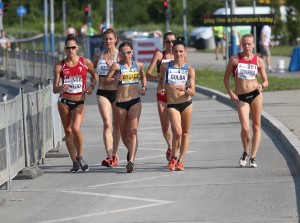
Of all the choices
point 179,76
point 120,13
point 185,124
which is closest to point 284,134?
point 185,124

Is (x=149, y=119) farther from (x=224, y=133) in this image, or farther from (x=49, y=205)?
(x=49, y=205)

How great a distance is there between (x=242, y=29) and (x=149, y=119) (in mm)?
37487

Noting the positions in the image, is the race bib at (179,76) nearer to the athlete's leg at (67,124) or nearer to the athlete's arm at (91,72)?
the athlete's arm at (91,72)

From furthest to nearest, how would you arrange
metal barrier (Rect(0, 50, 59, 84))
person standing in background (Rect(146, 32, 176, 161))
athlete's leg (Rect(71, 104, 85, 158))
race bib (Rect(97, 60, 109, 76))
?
metal barrier (Rect(0, 50, 59, 84)) < person standing in background (Rect(146, 32, 176, 161)) < race bib (Rect(97, 60, 109, 76)) < athlete's leg (Rect(71, 104, 85, 158))

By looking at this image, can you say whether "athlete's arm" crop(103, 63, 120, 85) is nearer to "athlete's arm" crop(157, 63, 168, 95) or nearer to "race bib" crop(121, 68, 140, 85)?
"race bib" crop(121, 68, 140, 85)

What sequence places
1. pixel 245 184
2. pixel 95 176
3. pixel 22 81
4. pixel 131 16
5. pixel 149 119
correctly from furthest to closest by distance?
pixel 131 16 → pixel 22 81 → pixel 149 119 → pixel 95 176 → pixel 245 184

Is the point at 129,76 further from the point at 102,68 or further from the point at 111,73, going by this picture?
the point at 102,68

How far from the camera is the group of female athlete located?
1515cm

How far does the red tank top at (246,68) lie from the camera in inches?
609

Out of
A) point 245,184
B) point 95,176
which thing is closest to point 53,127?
point 95,176

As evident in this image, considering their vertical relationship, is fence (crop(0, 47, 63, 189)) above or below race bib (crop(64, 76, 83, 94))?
below

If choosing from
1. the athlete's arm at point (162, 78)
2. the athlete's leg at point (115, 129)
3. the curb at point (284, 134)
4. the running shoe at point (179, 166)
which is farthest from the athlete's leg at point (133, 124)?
the curb at point (284, 134)

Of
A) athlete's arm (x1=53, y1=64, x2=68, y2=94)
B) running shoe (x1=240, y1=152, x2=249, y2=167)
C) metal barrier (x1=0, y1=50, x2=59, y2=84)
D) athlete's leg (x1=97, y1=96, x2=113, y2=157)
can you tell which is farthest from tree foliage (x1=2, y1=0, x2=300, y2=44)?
running shoe (x1=240, y1=152, x2=249, y2=167)

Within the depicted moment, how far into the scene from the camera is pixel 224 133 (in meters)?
20.4
